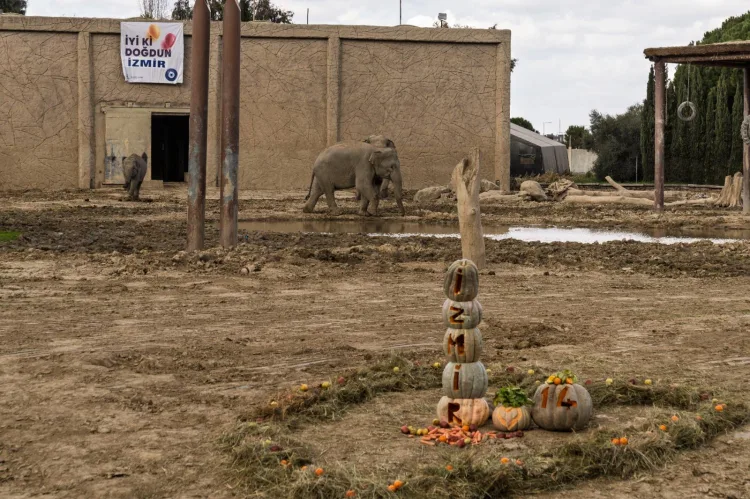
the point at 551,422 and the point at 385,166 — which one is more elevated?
the point at 385,166

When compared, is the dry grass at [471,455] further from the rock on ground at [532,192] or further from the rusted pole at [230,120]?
the rock on ground at [532,192]

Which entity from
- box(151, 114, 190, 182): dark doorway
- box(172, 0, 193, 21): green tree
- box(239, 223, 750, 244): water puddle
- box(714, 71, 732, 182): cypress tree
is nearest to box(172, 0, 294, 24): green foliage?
box(172, 0, 193, 21): green tree

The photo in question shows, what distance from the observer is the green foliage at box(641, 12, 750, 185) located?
4081 cm

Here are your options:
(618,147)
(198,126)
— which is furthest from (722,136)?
(198,126)

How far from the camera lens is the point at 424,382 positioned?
6586 millimetres

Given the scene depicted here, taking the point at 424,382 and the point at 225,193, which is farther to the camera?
the point at 225,193

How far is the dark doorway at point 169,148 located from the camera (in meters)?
37.1

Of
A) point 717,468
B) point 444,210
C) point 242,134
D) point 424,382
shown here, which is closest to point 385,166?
point 444,210

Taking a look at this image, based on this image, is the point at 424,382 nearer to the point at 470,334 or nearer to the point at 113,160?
the point at 470,334

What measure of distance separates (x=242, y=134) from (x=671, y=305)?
76.6 ft

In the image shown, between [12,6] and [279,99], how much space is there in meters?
23.3

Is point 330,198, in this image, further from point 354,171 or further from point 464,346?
point 464,346

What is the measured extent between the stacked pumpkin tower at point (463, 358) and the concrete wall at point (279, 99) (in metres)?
26.4

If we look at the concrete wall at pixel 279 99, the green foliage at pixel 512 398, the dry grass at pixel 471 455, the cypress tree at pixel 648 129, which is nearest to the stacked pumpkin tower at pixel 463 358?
the green foliage at pixel 512 398
